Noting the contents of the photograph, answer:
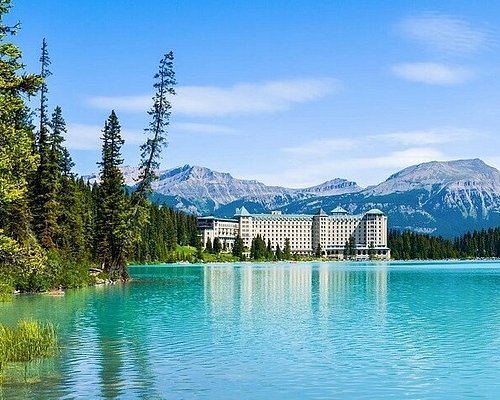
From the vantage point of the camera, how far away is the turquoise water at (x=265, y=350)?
72.7 ft

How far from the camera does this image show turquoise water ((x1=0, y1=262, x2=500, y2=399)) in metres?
22.2

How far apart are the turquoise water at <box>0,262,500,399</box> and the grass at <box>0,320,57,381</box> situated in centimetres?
73

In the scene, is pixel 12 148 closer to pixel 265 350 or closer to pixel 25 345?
pixel 25 345

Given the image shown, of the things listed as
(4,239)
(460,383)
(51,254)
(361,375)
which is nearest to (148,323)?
(4,239)

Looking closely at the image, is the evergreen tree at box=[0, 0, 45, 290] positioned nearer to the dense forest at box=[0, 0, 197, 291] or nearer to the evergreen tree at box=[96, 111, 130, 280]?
the dense forest at box=[0, 0, 197, 291]

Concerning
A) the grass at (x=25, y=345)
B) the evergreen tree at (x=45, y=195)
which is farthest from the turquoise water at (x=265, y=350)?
the evergreen tree at (x=45, y=195)

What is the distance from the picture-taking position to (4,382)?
2211 centimetres

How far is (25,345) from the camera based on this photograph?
2662cm

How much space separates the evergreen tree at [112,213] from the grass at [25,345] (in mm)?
49328

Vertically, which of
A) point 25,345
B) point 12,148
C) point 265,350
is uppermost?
point 12,148

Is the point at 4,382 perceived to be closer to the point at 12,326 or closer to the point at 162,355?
the point at 162,355

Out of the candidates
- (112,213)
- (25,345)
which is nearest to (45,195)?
(112,213)

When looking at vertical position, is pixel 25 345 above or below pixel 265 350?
above

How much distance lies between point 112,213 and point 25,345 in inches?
2195
